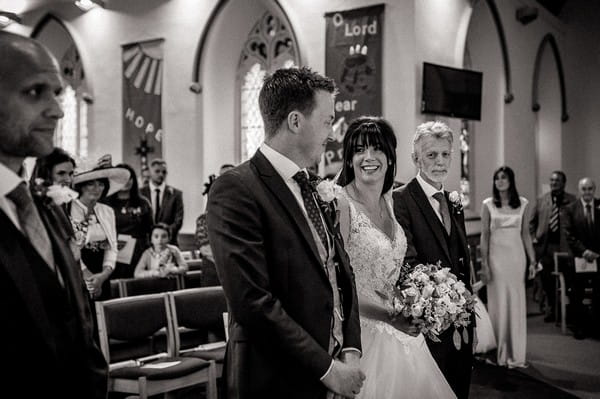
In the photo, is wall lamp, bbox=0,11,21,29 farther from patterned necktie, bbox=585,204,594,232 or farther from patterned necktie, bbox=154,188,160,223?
patterned necktie, bbox=585,204,594,232

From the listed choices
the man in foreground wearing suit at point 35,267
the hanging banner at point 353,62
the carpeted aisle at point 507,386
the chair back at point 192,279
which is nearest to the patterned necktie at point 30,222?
the man in foreground wearing suit at point 35,267

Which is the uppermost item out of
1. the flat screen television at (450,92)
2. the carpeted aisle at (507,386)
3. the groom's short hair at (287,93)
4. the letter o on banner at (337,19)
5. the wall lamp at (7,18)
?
the wall lamp at (7,18)

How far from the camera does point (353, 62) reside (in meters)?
7.67

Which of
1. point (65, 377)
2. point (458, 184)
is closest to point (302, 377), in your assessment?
point (65, 377)

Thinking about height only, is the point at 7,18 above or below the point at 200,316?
above

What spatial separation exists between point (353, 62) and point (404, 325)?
17.7 feet

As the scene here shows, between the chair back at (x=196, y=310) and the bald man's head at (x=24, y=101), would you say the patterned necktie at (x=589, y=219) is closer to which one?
the chair back at (x=196, y=310)

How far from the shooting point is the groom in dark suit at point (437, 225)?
307 centimetres

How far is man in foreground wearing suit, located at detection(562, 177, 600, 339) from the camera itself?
24.1 feet

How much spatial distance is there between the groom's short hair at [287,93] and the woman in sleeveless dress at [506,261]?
4439 mm

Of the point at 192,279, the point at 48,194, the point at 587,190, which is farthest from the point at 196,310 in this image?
the point at 587,190

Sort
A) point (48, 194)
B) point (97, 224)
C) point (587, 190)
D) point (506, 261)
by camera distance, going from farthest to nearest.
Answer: point (587, 190) < point (506, 261) < point (97, 224) < point (48, 194)

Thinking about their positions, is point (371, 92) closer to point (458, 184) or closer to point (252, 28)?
point (458, 184)

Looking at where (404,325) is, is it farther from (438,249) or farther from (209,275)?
(209,275)
